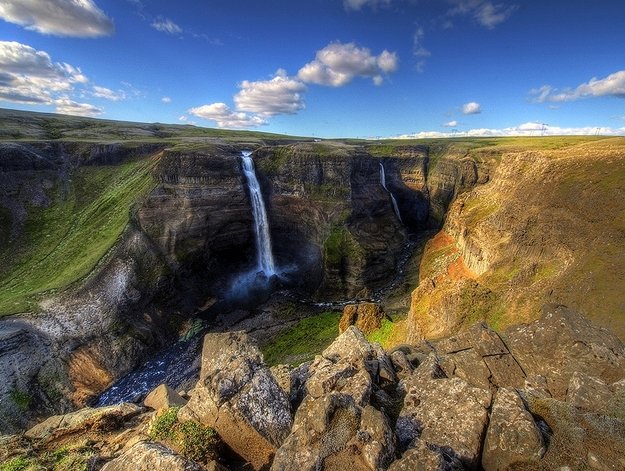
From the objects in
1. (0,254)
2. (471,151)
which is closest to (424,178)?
(471,151)

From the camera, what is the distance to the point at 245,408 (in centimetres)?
979

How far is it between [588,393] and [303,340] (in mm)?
34726

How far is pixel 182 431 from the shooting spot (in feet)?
31.8

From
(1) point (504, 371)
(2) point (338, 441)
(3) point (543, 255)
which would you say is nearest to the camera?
(2) point (338, 441)

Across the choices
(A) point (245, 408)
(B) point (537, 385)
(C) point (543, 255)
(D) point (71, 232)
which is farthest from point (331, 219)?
(A) point (245, 408)

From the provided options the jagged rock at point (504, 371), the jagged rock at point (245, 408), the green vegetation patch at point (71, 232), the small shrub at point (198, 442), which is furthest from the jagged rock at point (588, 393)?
the green vegetation patch at point (71, 232)

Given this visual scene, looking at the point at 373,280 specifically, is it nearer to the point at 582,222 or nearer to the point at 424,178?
the point at 582,222

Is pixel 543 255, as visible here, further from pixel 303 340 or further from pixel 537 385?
pixel 303 340

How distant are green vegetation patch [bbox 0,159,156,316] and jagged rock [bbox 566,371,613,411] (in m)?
45.1

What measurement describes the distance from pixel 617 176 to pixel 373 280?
31916mm

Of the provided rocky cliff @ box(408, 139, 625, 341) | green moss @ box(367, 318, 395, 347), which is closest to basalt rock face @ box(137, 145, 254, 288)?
green moss @ box(367, 318, 395, 347)

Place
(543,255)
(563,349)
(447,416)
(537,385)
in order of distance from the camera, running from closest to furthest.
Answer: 1. (447,416)
2. (537,385)
3. (563,349)
4. (543,255)

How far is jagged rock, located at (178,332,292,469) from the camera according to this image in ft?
31.2

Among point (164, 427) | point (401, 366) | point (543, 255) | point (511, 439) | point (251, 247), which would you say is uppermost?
point (511, 439)
